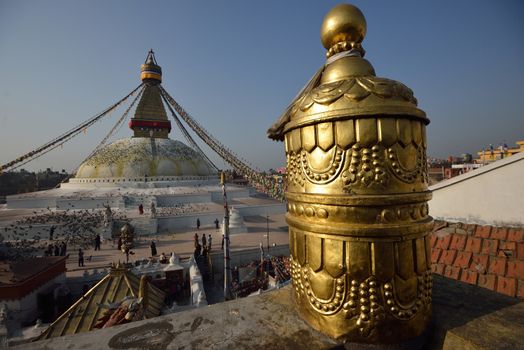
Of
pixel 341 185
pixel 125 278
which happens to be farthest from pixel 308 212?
pixel 125 278

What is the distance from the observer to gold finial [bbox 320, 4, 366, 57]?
1.06 metres

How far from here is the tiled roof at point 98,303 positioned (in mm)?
3465

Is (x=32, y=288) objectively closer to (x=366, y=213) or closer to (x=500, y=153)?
(x=366, y=213)

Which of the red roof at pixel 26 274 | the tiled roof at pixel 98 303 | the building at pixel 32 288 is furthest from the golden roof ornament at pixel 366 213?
the red roof at pixel 26 274

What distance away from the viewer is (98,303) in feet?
12.8

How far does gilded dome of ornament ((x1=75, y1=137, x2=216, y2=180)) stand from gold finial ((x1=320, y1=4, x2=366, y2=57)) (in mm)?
20367

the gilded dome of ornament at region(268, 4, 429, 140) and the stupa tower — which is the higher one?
the stupa tower

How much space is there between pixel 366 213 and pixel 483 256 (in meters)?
2.69

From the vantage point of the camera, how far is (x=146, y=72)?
80.7 feet

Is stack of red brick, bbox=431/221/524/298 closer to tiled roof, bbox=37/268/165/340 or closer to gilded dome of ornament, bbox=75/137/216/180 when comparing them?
tiled roof, bbox=37/268/165/340

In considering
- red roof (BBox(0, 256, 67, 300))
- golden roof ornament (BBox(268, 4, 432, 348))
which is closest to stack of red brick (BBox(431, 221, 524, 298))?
golden roof ornament (BBox(268, 4, 432, 348))

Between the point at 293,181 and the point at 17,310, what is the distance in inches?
303

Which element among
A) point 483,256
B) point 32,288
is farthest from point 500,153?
point 32,288

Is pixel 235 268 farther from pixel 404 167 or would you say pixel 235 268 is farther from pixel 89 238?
pixel 404 167
